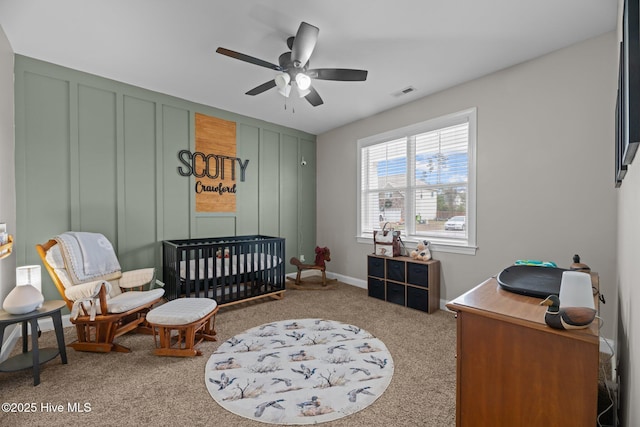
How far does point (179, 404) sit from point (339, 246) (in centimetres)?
327

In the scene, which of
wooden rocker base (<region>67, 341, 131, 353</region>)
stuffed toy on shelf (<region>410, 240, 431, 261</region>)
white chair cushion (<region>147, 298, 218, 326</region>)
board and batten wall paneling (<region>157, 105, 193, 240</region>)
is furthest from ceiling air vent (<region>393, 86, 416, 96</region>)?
wooden rocker base (<region>67, 341, 131, 353</region>)

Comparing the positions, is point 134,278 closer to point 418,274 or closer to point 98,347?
point 98,347

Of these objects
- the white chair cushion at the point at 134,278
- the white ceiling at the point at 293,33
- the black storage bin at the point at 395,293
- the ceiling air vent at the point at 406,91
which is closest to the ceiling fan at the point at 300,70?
the white ceiling at the point at 293,33

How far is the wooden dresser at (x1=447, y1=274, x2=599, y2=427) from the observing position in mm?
982

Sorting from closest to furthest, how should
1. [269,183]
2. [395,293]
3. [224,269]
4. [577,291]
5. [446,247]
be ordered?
[577,291]
[224,269]
[446,247]
[395,293]
[269,183]

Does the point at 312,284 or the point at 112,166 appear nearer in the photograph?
the point at 112,166

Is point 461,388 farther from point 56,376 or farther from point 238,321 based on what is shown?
point 56,376

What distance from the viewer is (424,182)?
3562 millimetres

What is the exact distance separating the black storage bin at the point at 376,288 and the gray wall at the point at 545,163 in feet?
2.45

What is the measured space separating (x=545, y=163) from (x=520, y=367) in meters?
2.23

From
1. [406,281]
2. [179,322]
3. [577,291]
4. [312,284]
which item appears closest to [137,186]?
[179,322]

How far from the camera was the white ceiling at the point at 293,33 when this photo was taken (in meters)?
1.96

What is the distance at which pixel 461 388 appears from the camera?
4.04 feet

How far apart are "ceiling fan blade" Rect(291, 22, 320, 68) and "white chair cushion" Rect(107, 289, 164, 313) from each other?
233cm
